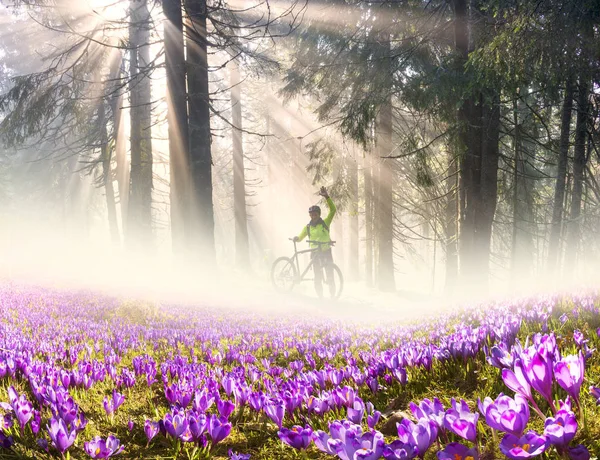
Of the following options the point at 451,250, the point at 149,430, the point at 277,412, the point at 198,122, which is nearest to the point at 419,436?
the point at 277,412

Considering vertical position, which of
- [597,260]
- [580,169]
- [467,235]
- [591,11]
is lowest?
Result: [597,260]

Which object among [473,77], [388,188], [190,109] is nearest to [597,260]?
[388,188]

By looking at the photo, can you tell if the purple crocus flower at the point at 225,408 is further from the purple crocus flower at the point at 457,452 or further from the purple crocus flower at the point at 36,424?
the purple crocus flower at the point at 457,452

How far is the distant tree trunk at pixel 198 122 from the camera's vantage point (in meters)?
11.4

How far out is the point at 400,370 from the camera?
2.35 metres

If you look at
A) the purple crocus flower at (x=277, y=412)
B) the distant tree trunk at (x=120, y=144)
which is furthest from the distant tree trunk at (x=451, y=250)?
the distant tree trunk at (x=120, y=144)

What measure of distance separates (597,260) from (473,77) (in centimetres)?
1760

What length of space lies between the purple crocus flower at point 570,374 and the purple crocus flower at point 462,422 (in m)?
0.30

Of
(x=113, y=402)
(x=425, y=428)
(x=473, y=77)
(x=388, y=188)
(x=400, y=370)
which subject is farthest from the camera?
(x=388, y=188)

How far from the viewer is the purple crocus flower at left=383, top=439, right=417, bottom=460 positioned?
45.1 inches

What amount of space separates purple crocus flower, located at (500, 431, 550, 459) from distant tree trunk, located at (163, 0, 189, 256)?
11238 millimetres

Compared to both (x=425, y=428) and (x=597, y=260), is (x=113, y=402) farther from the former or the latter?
(x=597, y=260)

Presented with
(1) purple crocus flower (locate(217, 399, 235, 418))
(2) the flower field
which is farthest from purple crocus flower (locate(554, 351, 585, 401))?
(1) purple crocus flower (locate(217, 399, 235, 418))

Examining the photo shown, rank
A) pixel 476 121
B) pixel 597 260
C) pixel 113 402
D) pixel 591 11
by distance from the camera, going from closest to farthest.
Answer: pixel 113 402 → pixel 591 11 → pixel 476 121 → pixel 597 260
